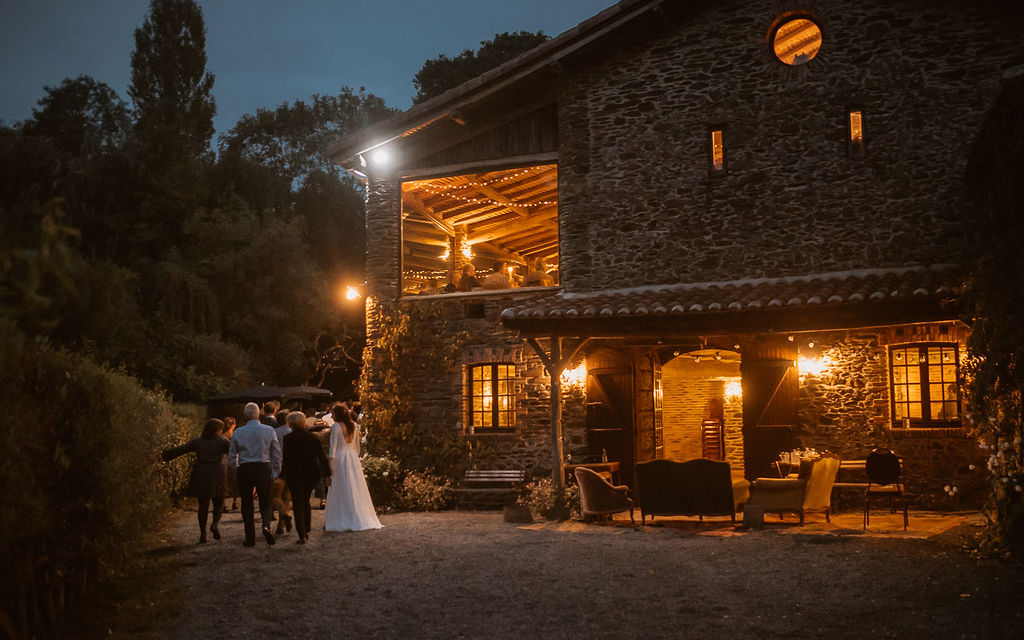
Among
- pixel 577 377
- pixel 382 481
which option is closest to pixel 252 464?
pixel 382 481

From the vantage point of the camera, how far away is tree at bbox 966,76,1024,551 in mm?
7258

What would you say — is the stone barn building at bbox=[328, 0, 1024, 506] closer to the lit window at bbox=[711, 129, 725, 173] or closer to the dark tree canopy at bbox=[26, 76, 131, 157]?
the lit window at bbox=[711, 129, 725, 173]

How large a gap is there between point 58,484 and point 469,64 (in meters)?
28.3

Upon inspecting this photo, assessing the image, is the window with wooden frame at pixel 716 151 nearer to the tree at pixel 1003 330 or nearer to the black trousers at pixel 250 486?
the tree at pixel 1003 330

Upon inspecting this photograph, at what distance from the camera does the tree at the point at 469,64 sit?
3078 cm

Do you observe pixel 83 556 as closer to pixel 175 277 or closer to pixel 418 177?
pixel 418 177

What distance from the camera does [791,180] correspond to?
12.6m

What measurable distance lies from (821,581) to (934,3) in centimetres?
924

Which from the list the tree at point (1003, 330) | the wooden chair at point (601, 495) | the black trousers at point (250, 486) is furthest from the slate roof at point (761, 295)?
the black trousers at point (250, 486)

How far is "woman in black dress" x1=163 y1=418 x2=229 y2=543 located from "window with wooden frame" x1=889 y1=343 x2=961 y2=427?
29.3 ft

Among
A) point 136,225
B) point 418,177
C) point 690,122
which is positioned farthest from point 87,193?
point 690,122

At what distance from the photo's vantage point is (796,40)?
12984 millimetres

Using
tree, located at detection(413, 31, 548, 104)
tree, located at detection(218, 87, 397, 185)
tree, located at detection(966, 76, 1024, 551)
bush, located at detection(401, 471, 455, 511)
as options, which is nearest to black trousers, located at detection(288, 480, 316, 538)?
bush, located at detection(401, 471, 455, 511)

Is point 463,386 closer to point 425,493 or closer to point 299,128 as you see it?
point 425,493
